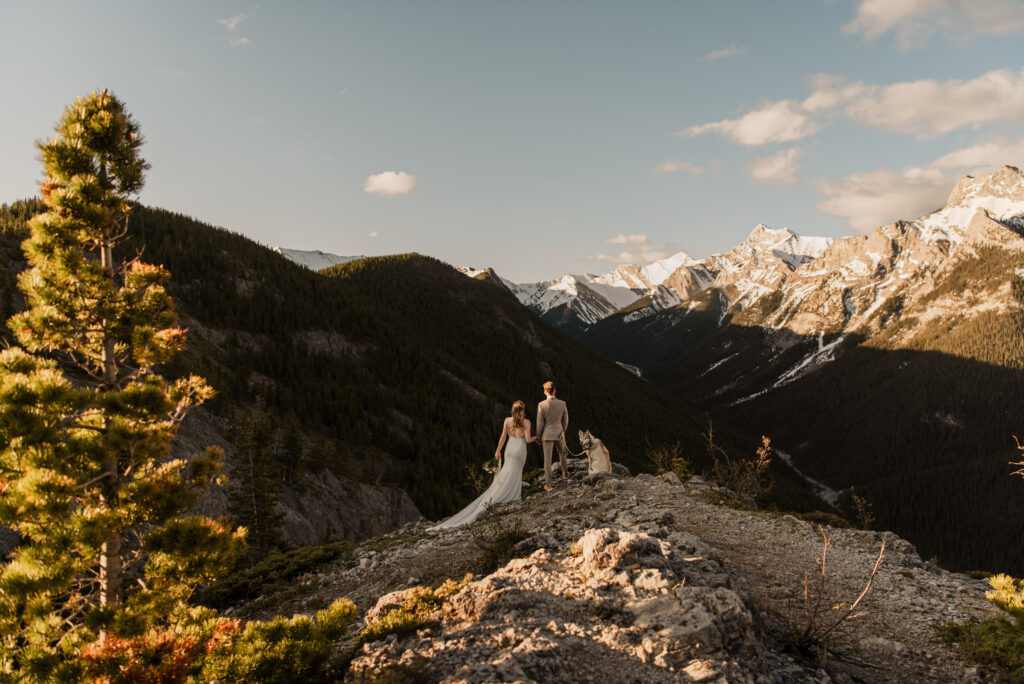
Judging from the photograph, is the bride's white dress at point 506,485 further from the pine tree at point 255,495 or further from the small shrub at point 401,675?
the pine tree at point 255,495

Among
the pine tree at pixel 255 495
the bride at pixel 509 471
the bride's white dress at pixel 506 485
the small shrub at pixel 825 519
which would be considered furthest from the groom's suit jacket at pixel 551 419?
the pine tree at pixel 255 495

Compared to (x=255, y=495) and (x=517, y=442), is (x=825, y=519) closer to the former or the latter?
(x=517, y=442)

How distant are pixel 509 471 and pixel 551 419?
246 centimetres

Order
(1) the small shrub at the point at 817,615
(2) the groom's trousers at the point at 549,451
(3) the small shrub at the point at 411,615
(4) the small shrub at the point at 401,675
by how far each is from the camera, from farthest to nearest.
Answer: (2) the groom's trousers at the point at 549,451, (3) the small shrub at the point at 411,615, (1) the small shrub at the point at 817,615, (4) the small shrub at the point at 401,675

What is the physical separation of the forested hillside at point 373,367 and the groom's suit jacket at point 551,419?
4356 millimetres

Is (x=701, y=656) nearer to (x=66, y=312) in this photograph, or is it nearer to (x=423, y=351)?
(x=66, y=312)

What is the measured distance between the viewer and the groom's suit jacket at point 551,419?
16.0 metres

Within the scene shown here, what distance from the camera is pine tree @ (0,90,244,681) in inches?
248

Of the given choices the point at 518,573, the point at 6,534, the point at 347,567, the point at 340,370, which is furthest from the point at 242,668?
the point at 340,370

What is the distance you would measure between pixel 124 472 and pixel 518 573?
282 inches

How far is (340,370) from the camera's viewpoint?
7406 centimetres

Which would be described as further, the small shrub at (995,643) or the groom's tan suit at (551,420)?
the groom's tan suit at (551,420)

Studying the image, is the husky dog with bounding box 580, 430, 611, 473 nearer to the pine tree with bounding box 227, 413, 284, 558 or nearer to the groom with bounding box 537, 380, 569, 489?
the groom with bounding box 537, 380, 569, 489

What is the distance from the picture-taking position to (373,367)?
85.0 meters
